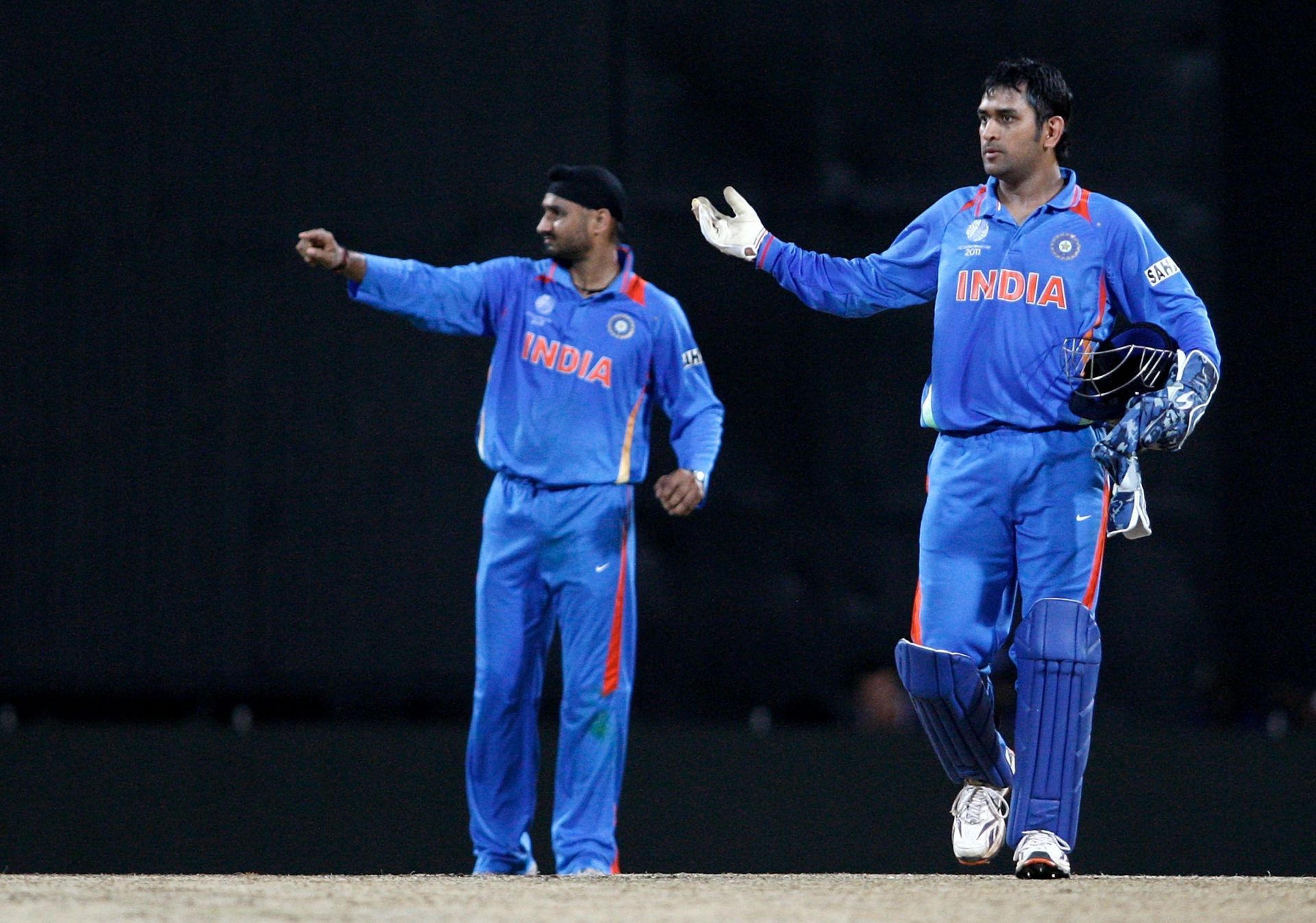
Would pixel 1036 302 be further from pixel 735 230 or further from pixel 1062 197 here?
pixel 735 230

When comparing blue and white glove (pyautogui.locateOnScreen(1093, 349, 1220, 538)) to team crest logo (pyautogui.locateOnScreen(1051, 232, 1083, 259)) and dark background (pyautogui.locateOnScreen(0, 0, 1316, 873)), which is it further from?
dark background (pyautogui.locateOnScreen(0, 0, 1316, 873))

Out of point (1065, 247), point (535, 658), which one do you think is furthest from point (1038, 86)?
point (535, 658)

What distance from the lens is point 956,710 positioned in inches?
170

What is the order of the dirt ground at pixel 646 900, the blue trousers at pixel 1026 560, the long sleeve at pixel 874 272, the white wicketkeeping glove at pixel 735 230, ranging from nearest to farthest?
the dirt ground at pixel 646 900 → the blue trousers at pixel 1026 560 → the long sleeve at pixel 874 272 → the white wicketkeeping glove at pixel 735 230

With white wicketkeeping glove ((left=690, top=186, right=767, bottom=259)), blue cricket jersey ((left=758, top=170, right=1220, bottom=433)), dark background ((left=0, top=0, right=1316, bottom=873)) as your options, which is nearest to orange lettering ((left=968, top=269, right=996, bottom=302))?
blue cricket jersey ((left=758, top=170, right=1220, bottom=433))

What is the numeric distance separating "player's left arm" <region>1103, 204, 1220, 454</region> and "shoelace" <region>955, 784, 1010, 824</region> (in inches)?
32.0

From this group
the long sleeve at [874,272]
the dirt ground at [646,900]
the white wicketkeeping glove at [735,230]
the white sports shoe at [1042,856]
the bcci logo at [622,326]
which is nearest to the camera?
the dirt ground at [646,900]

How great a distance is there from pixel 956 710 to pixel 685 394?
170 cm

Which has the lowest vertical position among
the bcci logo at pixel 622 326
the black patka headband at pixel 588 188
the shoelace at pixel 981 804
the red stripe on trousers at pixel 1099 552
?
the shoelace at pixel 981 804

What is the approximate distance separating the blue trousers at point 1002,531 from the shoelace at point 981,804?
0.95 feet

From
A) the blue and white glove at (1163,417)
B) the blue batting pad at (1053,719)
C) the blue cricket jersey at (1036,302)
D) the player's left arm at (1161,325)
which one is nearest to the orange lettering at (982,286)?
the blue cricket jersey at (1036,302)

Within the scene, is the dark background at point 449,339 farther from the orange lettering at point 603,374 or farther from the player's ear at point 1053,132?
the player's ear at point 1053,132

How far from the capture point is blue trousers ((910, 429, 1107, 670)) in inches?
166

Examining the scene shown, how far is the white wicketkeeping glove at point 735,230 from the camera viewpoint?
4.67 m
